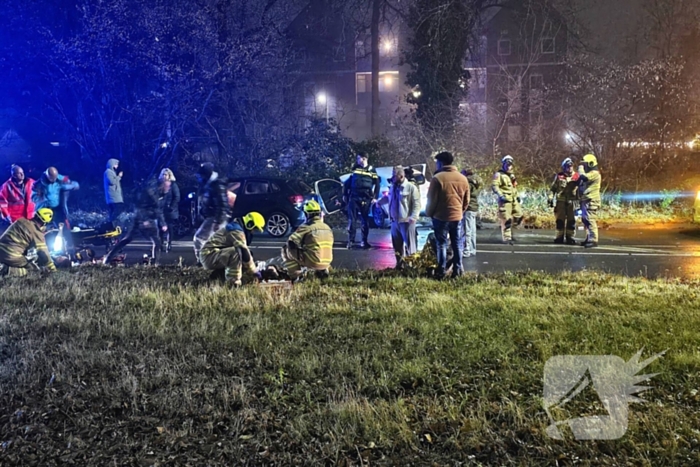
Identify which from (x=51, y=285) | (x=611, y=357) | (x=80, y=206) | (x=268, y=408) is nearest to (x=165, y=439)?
(x=268, y=408)

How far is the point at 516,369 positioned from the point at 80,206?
20004mm

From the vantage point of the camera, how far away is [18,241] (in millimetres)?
9000

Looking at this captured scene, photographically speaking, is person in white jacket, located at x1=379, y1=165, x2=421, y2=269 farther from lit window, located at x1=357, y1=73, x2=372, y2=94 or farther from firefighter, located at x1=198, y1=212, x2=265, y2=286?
lit window, located at x1=357, y1=73, x2=372, y2=94

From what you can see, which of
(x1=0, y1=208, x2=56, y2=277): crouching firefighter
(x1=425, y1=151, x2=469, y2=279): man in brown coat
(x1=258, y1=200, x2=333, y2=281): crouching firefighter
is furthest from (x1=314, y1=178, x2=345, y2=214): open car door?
(x1=0, y1=208, x2=56, y2=277): crouching firefighter

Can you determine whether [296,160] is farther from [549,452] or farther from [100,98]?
[549,452]

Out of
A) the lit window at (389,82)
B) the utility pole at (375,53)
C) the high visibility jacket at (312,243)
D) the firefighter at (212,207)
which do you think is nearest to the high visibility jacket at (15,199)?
the firefighter at (212,207)

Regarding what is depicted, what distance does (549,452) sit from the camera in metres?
3.54

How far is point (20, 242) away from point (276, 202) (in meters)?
6.80

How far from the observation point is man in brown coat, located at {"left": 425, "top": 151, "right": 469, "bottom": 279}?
27.8 feet

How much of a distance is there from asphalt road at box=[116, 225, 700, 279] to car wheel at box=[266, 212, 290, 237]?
1.26 feet

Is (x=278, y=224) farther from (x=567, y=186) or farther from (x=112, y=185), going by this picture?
(x=567, y=186)

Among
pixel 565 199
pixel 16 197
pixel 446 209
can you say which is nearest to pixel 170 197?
pixel 16 197

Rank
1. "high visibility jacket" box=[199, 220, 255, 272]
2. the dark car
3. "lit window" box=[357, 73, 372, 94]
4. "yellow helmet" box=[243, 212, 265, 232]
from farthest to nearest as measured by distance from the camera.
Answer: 1. "lit window" box=[357, 73, 372, 94]
2. the dark car
3. "high visibility jacket" box=[199, 220, 255, 272]
4. "yellow helmet" box=[243, 212, 265, 232]


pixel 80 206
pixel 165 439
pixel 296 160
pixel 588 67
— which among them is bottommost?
pixel 165 439
